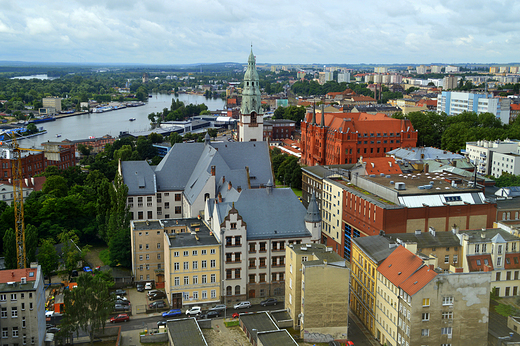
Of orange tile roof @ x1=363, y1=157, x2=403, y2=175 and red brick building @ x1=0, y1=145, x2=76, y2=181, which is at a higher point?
orange tile roof @ x1=363, y1=157, x2=403, y2=175

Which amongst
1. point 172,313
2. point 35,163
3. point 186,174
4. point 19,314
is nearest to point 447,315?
point 172,313

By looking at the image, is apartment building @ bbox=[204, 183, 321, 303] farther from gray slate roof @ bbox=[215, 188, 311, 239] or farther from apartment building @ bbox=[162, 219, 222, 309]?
apartment building @ bbox=[162, 219, 222, 309]

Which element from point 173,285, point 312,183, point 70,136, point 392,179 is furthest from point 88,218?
point 70,136

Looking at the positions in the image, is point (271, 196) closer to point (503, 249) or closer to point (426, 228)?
point (426, 228)

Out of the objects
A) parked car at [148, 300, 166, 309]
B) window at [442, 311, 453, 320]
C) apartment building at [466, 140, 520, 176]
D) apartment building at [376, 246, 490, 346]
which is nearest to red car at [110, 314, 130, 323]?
parked car at [148, 300, 166, 309]

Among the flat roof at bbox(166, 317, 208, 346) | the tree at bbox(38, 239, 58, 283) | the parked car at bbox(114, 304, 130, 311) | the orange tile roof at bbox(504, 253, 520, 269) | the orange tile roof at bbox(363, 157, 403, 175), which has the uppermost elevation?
the orange tile roof at bbox(363, 157, 403, 175)

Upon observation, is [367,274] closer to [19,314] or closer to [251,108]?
[19,314]

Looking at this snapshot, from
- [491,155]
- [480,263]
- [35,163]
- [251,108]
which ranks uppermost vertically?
[251,108]
